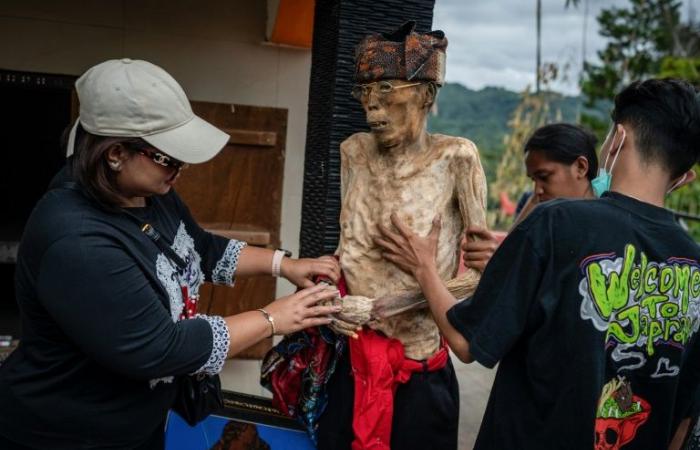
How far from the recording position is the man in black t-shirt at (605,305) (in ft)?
4.72

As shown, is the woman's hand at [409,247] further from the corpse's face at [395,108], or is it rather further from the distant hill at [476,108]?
the distant hill at [476,108]

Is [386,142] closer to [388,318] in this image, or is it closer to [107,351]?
[388,318]

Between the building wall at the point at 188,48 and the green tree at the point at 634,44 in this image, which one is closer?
the building wall at the point at 188,48

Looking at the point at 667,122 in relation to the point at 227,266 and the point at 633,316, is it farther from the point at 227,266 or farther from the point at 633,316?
the point at 227,266

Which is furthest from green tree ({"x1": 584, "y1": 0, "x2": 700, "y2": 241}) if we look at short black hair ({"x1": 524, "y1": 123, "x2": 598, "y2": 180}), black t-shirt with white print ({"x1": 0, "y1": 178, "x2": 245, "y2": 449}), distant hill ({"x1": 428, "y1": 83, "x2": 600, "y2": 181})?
black t-shirt with white print ({"x1": 0, "y1": 178, "x2": 245, "y2": 449})

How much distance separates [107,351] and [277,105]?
261 cm

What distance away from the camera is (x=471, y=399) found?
15.7 ft

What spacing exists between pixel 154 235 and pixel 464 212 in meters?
0.92

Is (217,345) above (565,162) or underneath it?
underneath

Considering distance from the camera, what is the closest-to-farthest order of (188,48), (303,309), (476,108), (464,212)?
1. (303,309)
2. (464,212)
3. (188,48)
4. (476,108)

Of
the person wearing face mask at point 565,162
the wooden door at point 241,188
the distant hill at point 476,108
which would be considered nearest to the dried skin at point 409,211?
the person wearing face mask at point 565,162

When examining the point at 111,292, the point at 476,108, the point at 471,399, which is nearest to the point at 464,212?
the point at 111,292

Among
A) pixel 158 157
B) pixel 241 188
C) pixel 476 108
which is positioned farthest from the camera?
pixel 476 108

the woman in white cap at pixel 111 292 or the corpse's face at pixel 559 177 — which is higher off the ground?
the corpse's face at pixel 559 177
